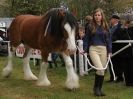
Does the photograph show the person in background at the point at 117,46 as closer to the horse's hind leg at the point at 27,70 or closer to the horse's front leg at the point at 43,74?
the horse's front leg at the point at 43,74

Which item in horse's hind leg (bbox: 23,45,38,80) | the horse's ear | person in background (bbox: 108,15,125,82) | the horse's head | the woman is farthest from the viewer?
horse's hind leg (bbox: 23,45,38,80)

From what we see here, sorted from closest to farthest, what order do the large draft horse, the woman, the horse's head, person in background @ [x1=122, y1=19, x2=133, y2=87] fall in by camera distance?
the woman < the horse's head < the large draft horse < person in background @ [x1=122, y1=19, x2=133, y2=87]

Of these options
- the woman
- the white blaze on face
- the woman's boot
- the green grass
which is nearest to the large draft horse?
the white blaze on face

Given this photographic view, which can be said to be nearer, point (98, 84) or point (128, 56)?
point (98, 84)

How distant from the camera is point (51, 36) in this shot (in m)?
9.64

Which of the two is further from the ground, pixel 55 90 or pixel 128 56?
pixel 128 56

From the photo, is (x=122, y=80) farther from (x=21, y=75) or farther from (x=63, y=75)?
(x=21, y=75)

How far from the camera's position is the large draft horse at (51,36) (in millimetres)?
9133

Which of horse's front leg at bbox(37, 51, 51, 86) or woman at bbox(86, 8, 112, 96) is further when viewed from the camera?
horse's front leg at bbox(37, 51, 51, 86)

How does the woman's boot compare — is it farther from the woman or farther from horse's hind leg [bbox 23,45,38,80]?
horse's hind leg [bbox 23,45,38,80]

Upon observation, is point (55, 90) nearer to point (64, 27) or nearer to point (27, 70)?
point (64, 27)

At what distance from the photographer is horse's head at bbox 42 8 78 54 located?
9.01 metres

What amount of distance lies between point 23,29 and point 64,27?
2327 millimetres

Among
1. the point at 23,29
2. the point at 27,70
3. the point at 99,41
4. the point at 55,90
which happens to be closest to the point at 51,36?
the point at 55,90
